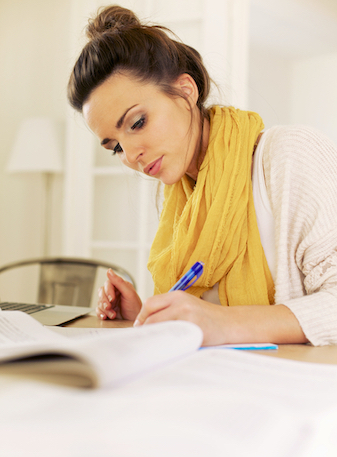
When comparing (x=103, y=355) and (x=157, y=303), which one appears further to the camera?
(x=157, y=303)

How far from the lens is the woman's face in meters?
0.95

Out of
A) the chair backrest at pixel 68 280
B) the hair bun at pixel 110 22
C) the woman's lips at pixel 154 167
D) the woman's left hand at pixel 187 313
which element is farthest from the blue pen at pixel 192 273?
the chair backrest at pixel 68 280

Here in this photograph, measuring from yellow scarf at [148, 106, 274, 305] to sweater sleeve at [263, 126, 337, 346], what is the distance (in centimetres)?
5

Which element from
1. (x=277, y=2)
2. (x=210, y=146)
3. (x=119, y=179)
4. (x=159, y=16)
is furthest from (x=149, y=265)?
(x=277, y=2)

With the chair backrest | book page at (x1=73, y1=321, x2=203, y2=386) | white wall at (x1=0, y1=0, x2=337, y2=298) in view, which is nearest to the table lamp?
white wall at (x1=0, y1=0, x2=337, y2=298)

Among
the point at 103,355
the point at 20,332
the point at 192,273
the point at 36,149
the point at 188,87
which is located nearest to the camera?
the point at 103,355

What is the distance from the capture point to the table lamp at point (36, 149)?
2443mm

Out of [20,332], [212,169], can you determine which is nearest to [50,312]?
[20,332]

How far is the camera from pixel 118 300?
995 millimetres

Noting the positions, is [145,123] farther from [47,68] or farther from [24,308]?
[47,68]

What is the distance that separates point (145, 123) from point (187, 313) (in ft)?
1.71

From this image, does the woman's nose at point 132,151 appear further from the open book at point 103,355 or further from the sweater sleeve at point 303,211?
the open book at point 103,355

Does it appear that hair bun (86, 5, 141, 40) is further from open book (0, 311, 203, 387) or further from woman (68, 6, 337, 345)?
open book (0, 311, 203, 387)

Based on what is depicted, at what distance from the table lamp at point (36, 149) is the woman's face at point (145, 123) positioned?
1.49 m
